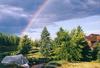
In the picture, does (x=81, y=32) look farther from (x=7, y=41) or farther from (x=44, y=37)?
(x=7, y=41)

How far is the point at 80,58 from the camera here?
86312 mm

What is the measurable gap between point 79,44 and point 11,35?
109729 millimetres

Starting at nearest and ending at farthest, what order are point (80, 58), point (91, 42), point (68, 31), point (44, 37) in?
point (80, 58) < point (68, 31) < point (91, 42) < point (44, 37)

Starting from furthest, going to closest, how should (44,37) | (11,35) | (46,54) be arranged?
(11,35) → (44,37) → (46,54)

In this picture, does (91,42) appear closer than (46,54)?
No

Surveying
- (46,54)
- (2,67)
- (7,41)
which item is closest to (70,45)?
(46,54)

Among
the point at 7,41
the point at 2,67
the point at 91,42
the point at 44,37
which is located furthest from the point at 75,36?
the point at 7,41

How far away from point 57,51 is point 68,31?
27.2 ft

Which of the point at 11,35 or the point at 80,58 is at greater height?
the point at 11,35

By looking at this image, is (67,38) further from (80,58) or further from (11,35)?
(11,35)

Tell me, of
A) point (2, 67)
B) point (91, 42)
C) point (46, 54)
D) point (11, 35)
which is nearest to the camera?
point (2, 67)

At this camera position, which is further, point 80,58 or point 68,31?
point 68,31

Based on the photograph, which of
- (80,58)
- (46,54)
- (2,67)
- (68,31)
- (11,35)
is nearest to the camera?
(2,67)

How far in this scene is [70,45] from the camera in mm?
87688
